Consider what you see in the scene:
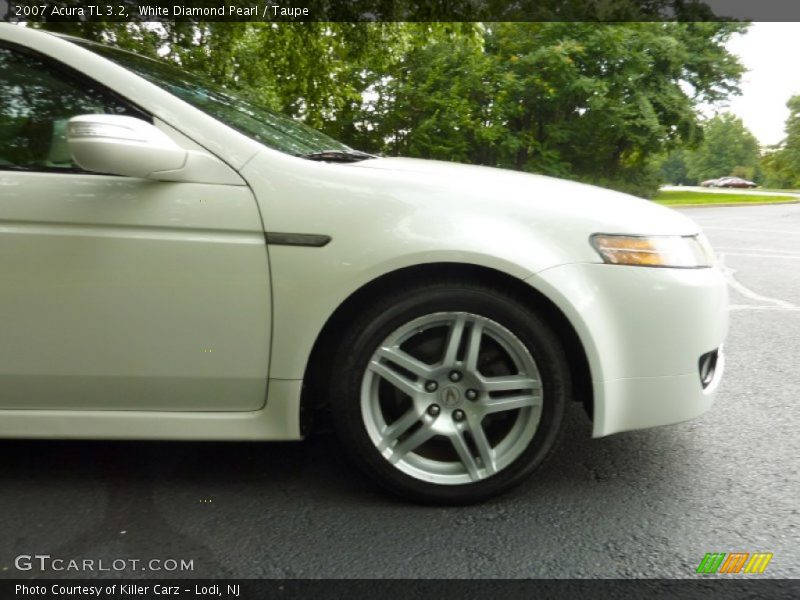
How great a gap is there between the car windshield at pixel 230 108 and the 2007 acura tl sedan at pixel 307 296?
0.27 ft

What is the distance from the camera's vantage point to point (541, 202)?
93.3 inches

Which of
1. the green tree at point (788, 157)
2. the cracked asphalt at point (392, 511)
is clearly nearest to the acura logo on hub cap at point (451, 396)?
the cracked asphalt at point (392, 511)

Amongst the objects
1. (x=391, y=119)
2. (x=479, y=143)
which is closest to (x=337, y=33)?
(x=391, y=119)

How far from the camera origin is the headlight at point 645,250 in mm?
2332

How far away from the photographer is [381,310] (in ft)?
7.66

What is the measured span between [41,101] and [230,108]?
0.63 m

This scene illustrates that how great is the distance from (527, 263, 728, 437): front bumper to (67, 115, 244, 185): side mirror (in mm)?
1104

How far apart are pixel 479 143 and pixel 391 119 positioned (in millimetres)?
3459

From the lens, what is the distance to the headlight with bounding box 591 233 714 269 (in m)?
2.33

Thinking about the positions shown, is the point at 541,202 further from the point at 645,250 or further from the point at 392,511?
the point at 392,511

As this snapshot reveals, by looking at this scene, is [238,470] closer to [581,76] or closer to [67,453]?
[67,453]

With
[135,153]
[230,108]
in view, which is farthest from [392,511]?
[230,108]

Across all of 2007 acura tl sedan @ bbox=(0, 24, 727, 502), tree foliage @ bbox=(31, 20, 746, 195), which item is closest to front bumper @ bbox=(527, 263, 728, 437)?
2007 acura tl sedan @ bbox=(0, 24, 727, 502)

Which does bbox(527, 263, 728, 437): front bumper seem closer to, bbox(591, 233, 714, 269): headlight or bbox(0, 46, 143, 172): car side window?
bbox(591, 233, 714, 269): headlight
